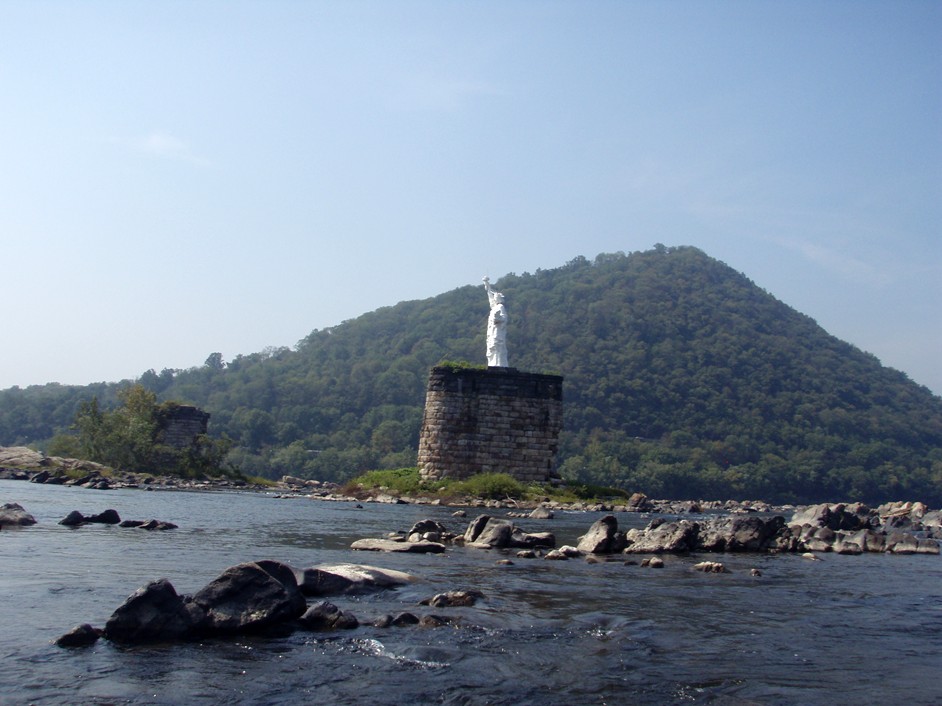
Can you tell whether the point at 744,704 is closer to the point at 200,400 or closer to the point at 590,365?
the point at 590,365

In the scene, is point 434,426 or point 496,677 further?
point 434,426

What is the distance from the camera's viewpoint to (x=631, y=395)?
361 ft

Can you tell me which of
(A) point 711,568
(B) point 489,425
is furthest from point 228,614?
(B) point 489,425

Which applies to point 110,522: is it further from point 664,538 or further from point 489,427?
point 489,427

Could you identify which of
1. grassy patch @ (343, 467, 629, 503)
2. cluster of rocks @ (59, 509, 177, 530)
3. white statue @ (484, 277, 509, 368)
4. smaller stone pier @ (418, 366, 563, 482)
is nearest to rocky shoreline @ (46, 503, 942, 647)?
cluster of rocks @ (59, 509, 177, 530)

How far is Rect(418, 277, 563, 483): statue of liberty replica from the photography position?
43094 millimetres

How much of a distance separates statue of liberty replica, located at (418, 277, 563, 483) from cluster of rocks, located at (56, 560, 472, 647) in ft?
107

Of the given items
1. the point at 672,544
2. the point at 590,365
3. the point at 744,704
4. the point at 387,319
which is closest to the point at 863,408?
the point at 590,365

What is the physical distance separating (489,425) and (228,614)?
1337 inches

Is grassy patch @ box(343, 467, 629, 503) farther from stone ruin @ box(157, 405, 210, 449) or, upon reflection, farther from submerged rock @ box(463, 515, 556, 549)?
submerged rock @ box(463, 515, 556, 549)

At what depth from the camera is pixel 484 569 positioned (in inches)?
599

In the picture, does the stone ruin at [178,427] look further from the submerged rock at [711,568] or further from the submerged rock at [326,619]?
the submerged rock at [326,619]

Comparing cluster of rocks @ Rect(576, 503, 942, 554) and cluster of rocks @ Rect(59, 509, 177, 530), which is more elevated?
cluster of rocks @ Rect(576, 503, 942, 554)

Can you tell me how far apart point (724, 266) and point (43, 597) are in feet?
558
